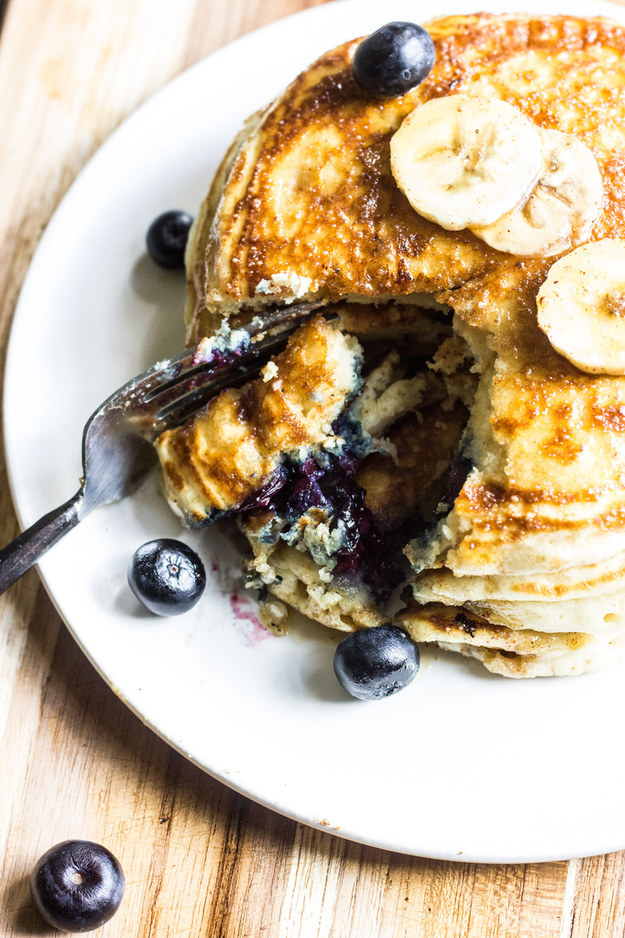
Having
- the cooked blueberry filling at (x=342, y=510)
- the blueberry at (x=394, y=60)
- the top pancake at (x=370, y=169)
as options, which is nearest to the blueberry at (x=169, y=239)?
the top pancake at (x=370, y=169)

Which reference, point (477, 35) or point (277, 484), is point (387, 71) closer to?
point (477, 35)

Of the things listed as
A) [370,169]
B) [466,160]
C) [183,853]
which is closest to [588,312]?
[466,160]

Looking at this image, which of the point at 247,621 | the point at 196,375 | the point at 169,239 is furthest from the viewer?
the point at 169,239

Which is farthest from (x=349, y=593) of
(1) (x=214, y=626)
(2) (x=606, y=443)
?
(2) (x=606, y=443)

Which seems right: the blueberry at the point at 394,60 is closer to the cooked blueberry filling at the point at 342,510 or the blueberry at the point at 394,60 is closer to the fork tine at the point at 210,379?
the fork tine at the point at 210,379

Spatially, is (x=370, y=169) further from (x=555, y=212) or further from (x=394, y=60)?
(x=555, y=212)
